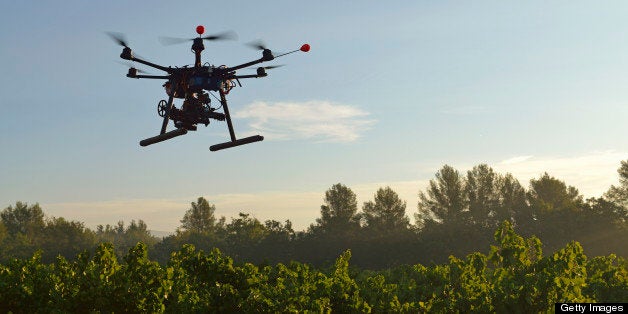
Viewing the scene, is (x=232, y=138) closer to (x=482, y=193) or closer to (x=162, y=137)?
(x=162, y=137)

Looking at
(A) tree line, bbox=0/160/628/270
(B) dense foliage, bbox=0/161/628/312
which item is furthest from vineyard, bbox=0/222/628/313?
(A) tree line, bbox=0/160/628/270

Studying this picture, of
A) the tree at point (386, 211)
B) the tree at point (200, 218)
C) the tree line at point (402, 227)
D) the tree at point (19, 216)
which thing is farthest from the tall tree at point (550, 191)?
the tree at point (19, 216)

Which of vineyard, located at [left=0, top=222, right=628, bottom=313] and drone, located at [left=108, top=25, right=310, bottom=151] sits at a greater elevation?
drone, located at [left=108, top=25, right=310, bottom=151]

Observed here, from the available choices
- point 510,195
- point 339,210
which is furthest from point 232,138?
point 510,195

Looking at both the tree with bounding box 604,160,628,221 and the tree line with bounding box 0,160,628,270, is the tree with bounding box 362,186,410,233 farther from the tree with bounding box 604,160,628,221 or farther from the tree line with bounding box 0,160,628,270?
the tree with bounding box 604,160,628,221

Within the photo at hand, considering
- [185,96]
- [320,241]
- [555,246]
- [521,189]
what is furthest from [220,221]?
[185,96]

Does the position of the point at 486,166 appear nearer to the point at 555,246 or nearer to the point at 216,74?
the point at 555,246
